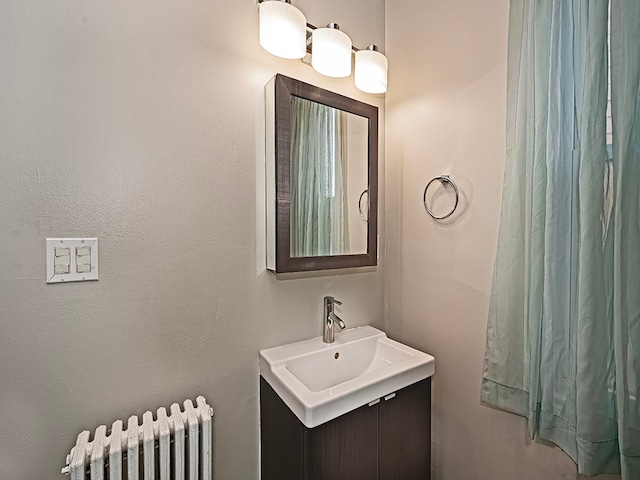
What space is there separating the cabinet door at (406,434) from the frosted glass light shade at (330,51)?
1312 millimetres

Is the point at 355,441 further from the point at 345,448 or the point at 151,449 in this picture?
the point at 151,449

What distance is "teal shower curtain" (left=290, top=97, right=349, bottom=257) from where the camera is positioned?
1.24 m

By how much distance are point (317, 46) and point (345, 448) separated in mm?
1500

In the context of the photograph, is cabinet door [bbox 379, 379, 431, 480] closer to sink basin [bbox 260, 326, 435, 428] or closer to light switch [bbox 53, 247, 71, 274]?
sink basin [bbox 260, 326, 435, 428]

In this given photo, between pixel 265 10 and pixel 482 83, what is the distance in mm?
863

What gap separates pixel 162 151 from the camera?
1.03 meters

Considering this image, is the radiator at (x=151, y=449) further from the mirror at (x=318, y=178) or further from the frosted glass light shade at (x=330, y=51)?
the frosted glass light shade at (x=330, y=51)

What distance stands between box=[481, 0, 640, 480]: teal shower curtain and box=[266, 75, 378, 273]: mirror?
583 millimetres

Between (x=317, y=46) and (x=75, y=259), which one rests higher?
(x=317, y=46)

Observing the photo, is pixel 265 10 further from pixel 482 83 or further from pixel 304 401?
pixel 304 401

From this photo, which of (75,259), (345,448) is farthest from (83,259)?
(345,448)

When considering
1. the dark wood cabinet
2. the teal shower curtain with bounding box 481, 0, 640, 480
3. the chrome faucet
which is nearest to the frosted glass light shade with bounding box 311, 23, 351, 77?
the teal shower curtain with bounding box 481, 0, 640, 480

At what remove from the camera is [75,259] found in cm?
90

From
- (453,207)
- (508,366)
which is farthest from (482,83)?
(508,366)
